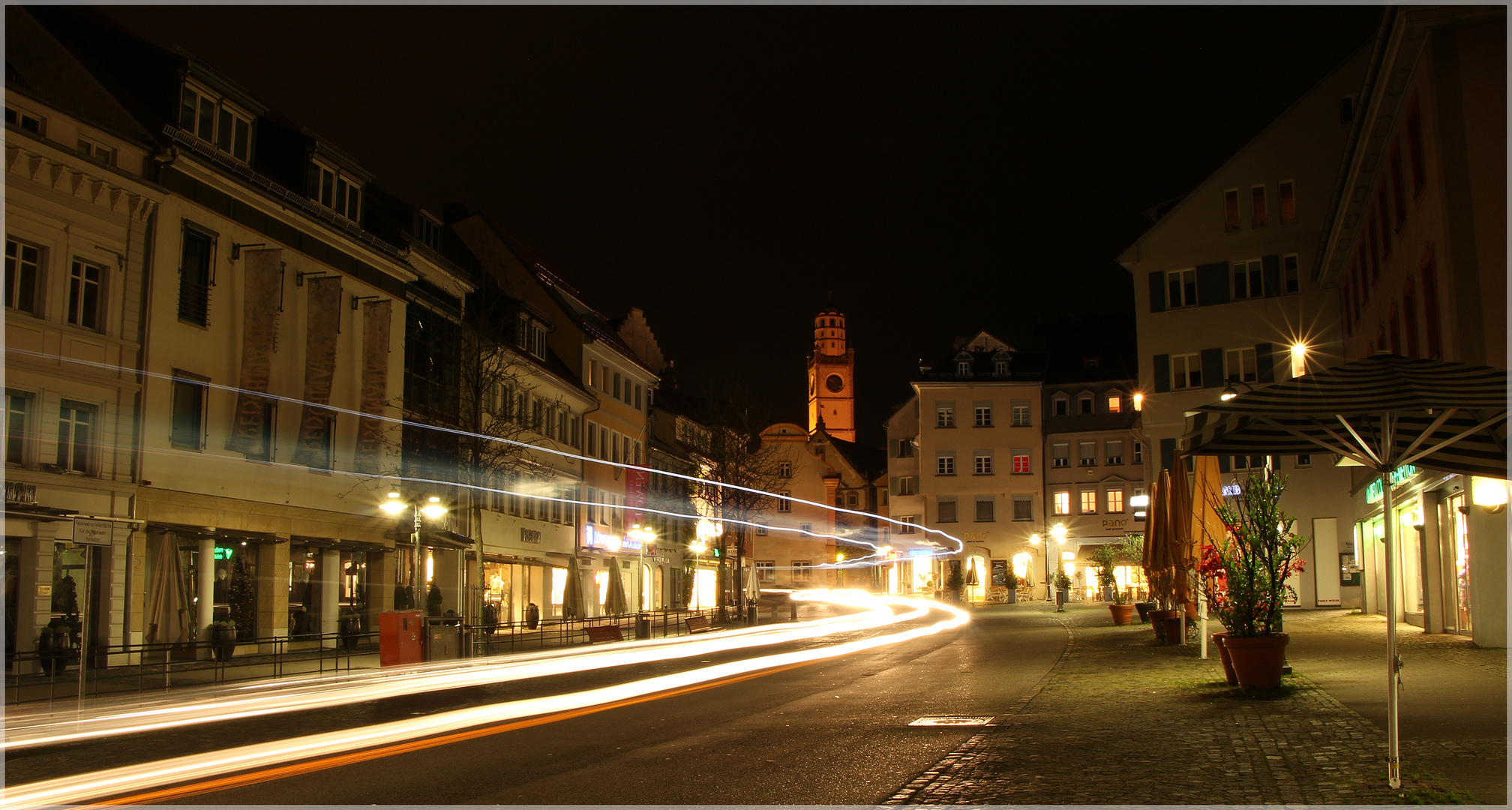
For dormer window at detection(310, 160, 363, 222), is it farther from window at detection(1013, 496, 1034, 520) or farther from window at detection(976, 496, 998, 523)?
window at detection(1013, 496, 1034, 520)

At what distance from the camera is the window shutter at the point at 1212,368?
46.8 m

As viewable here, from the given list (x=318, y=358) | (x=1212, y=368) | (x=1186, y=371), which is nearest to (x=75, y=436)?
(x=318, y=358)

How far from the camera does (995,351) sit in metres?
77.3

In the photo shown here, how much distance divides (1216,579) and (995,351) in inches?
2346

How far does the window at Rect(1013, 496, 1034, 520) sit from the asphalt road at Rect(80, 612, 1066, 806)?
55243mm

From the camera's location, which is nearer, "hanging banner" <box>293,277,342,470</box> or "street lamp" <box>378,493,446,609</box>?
"street lamp" <box>378,493,446,609</box>

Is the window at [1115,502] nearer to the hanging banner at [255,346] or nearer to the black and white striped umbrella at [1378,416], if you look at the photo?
the hanging banner at [255,346]

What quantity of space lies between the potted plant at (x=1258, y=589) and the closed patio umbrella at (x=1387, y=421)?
320 cm

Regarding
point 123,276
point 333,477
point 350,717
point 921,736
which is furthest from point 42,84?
point 921,736

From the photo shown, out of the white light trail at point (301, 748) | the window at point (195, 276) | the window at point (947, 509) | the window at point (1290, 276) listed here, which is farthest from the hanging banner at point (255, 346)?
the window at point (947, 509)

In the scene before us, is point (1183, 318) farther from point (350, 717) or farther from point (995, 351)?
point (350, 717)

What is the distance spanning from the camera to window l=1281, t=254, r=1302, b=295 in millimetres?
45219

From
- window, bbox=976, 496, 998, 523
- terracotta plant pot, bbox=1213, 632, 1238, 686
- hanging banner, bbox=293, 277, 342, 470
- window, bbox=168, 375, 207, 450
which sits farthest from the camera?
window, bbox=976, 496, 998, 523

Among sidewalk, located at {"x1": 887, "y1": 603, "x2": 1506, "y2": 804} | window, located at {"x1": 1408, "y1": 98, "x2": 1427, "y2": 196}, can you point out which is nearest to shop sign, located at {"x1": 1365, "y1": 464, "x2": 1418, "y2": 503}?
window, located at {"x1": 1408, "y1": 98, "x2": 1427, "y2": 196}
